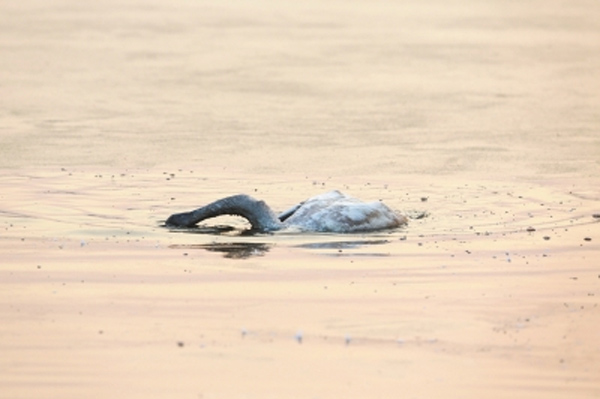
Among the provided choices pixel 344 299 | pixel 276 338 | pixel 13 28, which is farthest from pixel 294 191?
pixel 13 28

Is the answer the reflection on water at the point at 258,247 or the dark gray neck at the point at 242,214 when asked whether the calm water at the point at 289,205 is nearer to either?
the reflection on water at the point at 258,247

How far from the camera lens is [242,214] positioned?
13.0m

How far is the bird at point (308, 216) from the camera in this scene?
42.5ft

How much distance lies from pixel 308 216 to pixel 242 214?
0.60 metres

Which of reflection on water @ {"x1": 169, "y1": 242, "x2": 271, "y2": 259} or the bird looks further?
the bird

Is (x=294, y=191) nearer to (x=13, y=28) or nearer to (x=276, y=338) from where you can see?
(x=276, y=338)

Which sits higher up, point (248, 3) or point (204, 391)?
point (248, 3)

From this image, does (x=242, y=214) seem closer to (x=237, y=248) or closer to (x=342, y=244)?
(x=237, y=248)

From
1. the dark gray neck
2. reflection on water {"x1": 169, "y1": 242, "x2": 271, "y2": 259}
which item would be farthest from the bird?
reflection on water {"x1": 169, "y1": 242, "x2": 271, "y2": 259}

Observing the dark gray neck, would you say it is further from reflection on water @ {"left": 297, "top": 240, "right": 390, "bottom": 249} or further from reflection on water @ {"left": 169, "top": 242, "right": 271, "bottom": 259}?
reflection on water @ {"left": 297, "top": 240, "right": 390, "bottom": 249}

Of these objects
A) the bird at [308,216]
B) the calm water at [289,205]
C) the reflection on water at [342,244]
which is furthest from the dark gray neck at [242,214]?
the reflection on water at [342,244]

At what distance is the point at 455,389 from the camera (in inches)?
317

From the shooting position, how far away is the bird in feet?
42.5

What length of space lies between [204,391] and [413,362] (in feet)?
4.45
